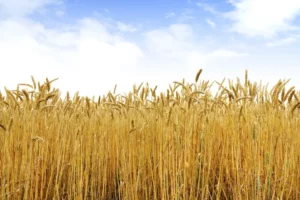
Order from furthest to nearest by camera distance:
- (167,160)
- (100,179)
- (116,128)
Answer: (116,128), (100,179), (167,160)

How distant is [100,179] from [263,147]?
41.7 inches

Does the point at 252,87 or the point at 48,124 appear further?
the point at 48,124

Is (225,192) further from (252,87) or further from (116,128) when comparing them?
(116,128)

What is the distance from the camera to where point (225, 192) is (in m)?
2.19

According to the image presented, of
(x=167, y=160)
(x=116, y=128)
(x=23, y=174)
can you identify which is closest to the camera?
(x=167, y=160)

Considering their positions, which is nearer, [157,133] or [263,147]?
[263,147]

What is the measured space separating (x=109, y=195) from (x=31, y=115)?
2.58 feet

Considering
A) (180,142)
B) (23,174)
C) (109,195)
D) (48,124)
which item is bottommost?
(109,195)


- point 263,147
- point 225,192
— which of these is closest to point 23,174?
point 225,192

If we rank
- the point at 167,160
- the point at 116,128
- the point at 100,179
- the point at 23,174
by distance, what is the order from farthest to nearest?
the point at 116,128
the point at 100,179
the point at 23,174
the point at 167,160

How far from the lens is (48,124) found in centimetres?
244

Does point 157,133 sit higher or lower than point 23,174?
higher

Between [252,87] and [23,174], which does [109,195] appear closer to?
[23,174]

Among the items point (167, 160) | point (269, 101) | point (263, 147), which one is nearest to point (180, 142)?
point (167, 160)
